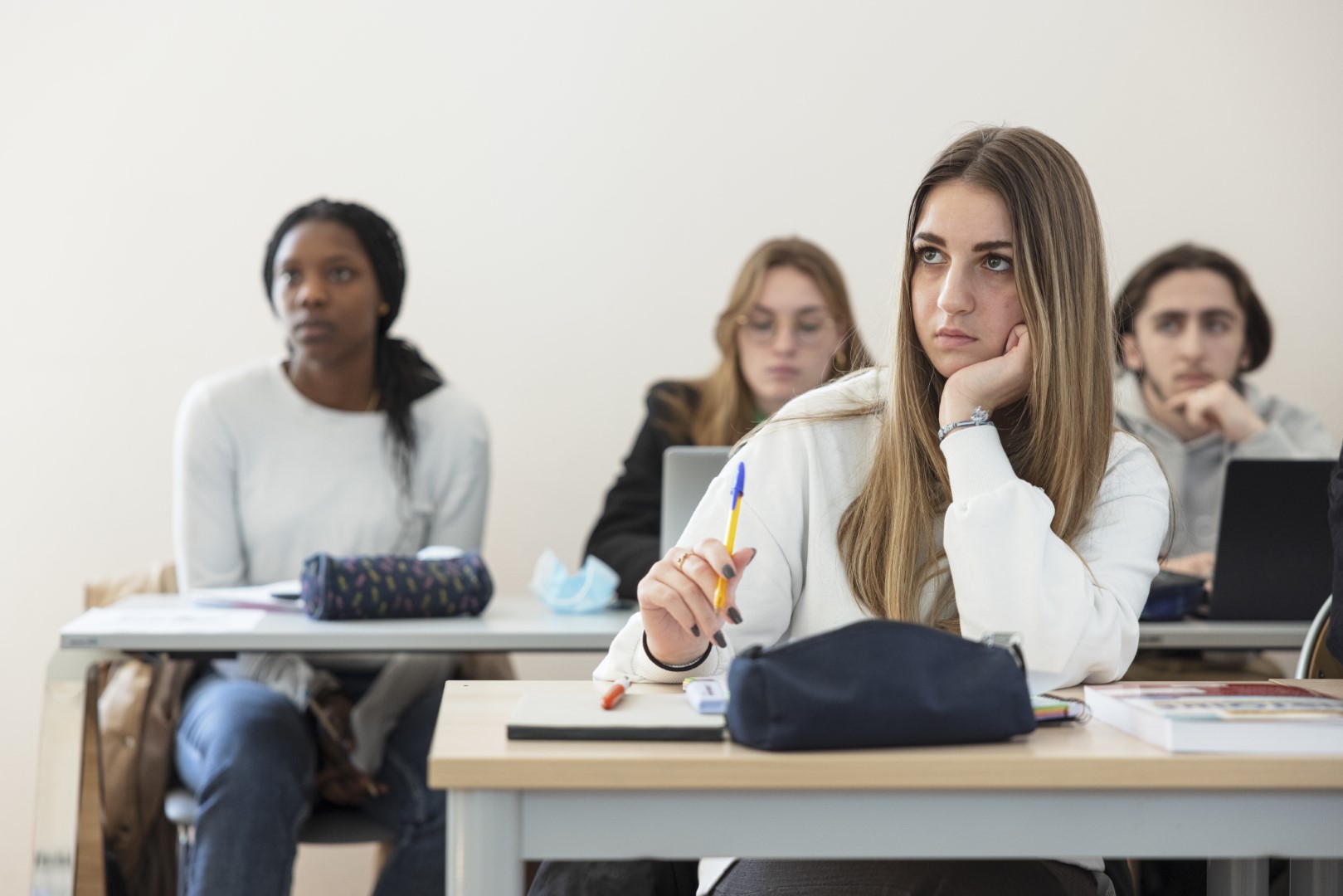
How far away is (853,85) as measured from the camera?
370 cm

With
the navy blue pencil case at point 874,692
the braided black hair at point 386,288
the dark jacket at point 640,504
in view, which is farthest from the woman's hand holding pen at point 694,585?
the braided black hair at point 386,288

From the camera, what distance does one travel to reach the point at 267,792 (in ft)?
6.41

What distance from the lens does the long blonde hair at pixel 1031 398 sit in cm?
139

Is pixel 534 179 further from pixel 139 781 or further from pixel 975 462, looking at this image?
pixel 975 462

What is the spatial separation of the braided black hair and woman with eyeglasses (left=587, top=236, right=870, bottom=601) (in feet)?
1.59

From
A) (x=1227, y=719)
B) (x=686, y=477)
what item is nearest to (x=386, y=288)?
(x=686, y=477)

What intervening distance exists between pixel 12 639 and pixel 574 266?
1.78 metres

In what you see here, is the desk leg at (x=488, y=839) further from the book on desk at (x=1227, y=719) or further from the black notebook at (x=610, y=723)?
the book on desk at (x=1227, y=719)

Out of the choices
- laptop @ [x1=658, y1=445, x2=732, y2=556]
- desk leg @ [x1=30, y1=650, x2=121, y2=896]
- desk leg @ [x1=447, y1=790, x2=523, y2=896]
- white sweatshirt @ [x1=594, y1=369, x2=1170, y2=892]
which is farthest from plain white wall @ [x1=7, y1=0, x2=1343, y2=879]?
desk leg @ [x1=447, y1=790, x2=523, y2=896]

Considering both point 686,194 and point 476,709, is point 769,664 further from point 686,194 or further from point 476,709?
A: point 686,194

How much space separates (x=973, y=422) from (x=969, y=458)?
0.05 m

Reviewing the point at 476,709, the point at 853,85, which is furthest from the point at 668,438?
the point at 476,709

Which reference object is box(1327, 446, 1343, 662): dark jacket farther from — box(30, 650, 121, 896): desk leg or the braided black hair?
the braided black hair

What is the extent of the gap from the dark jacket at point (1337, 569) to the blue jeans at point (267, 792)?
52.5 inches
